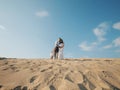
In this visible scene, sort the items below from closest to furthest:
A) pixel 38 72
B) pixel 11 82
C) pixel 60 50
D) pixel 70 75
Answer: pixel 11 82 < pixel 70 75 < pixel 38 72 < pixel 60 50

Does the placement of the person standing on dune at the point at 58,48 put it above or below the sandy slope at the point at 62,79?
above

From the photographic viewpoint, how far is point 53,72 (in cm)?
473

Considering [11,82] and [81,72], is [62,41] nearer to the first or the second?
[81,72]

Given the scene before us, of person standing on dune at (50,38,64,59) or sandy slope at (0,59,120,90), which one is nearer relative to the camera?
sandy slope at (0,59,120,90)

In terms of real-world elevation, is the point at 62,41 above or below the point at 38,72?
above

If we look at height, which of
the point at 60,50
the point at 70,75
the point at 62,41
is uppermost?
the point at 62,41

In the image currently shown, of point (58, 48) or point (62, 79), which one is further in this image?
point (58, 48)

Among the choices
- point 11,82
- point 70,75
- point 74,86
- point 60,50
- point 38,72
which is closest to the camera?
point 74,86

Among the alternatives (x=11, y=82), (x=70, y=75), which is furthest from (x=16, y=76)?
(x=70, y=75)

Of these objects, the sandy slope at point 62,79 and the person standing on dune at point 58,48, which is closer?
the sandy slope at point 62,79

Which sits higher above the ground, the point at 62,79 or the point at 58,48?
the point at 58,48

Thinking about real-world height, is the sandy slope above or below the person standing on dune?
below

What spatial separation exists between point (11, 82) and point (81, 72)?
2230 mm

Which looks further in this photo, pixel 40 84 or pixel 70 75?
pixel 70 75
